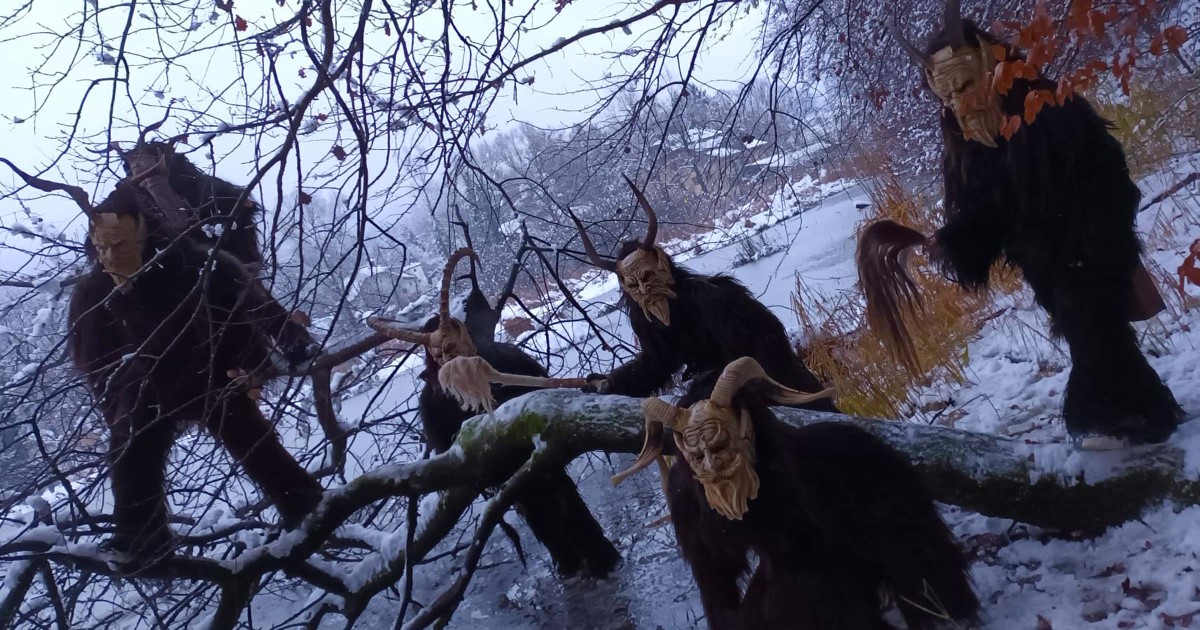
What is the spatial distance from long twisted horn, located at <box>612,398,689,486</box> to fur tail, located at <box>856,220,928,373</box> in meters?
1.13

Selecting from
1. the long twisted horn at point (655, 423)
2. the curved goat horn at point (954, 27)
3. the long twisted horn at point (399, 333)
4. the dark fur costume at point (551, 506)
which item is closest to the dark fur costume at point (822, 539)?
the long twisted horn at point (655, 423)

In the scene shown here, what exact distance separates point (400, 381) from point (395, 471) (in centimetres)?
611

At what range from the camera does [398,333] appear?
297 cm

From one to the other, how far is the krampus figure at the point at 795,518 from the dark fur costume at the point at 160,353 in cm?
147

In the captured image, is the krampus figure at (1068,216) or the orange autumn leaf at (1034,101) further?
the krampus figure at (1068,216)

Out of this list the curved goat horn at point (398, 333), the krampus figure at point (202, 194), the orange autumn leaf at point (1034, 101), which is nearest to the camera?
the orange autumn leaf at point (1034, 101)

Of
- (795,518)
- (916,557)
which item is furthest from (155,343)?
(916,557)

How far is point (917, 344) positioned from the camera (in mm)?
4672

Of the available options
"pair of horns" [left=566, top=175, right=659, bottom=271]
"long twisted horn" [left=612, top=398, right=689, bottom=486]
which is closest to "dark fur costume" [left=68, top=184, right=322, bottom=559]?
"pair of horns" [left=566, top=175, right=659, bottom=271]

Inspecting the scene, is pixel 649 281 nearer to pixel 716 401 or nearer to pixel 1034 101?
pixel 716 401

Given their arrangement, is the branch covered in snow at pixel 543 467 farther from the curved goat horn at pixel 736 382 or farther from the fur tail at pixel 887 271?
the curved goat horn at pixel 736 382

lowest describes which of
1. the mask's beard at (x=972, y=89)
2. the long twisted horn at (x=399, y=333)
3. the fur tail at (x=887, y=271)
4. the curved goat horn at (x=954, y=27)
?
the fur tail at (x=887, y=271)

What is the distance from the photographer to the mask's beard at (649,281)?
107 inches

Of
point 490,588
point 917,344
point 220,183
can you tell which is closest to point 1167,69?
point 917,344
